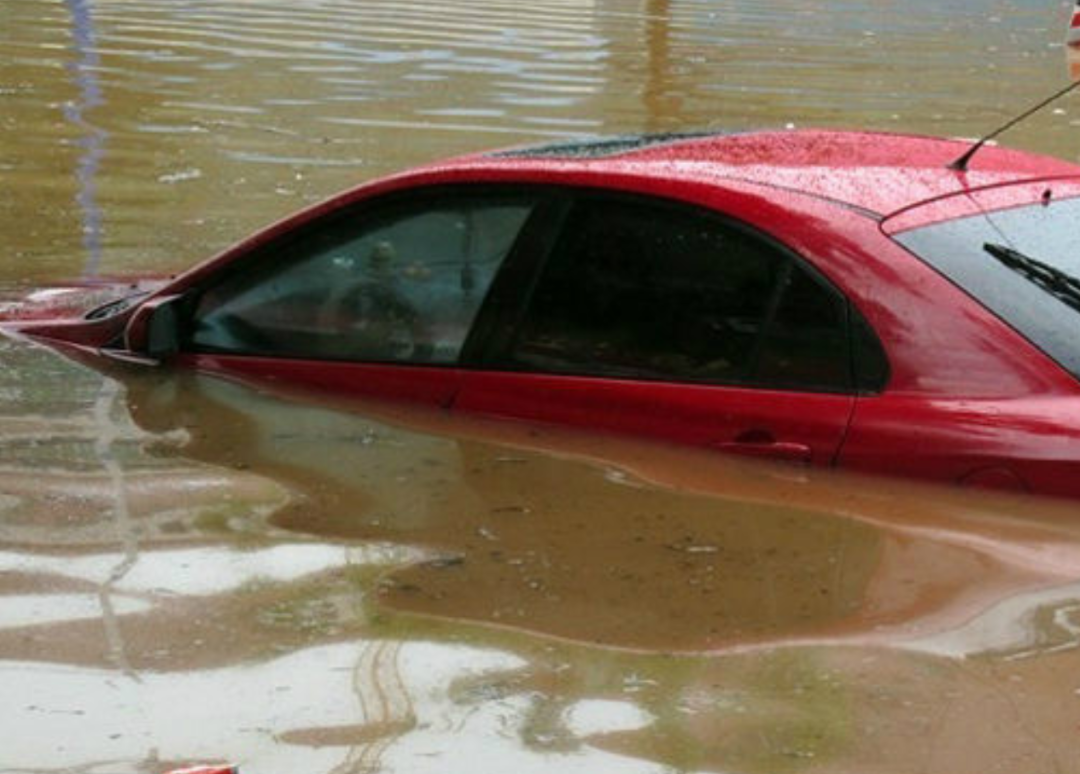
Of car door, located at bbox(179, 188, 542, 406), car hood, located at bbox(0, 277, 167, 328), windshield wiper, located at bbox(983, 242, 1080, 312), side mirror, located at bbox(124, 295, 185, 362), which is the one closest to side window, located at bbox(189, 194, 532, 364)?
car door, located at bbox(179, 188, 542, 406)

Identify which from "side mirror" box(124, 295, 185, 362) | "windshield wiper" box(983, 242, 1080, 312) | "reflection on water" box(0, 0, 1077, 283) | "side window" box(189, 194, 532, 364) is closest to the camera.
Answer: "windshield wiper" box(983, 242, 1080, 312)

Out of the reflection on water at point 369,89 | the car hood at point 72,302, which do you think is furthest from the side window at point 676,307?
the reflection on water at point 369,89

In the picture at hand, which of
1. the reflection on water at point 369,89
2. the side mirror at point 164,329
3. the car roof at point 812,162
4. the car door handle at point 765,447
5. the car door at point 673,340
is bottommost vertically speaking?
the reflection on water at point 369,89

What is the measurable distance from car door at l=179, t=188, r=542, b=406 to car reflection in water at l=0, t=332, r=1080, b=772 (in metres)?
0.16

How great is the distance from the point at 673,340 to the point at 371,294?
1082 millimetres

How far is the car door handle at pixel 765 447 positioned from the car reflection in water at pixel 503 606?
0.15 feet

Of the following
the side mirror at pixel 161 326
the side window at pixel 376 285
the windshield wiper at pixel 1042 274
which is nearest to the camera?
the windshield wiper at pixel 1042 274

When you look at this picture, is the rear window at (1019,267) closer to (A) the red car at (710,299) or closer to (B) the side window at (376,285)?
(A) the red car at (710,299)

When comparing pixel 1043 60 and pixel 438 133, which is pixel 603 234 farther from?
pixel 1043 60

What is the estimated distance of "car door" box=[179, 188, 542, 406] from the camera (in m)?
6.26

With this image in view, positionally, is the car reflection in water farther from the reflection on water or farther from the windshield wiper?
the reflection on water

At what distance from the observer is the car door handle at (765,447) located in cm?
560

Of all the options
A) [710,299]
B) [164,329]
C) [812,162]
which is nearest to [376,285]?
→ [164,329]

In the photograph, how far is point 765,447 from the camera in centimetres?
567
